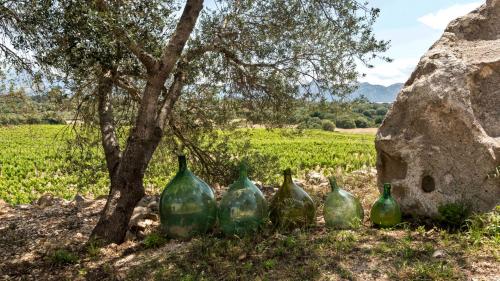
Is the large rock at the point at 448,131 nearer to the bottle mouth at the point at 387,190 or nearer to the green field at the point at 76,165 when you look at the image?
the bottle mouth at the point at 387,190

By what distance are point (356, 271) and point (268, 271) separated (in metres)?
0.83

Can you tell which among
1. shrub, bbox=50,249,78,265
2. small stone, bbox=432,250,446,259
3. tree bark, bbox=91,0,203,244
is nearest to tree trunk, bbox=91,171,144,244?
tree bark, bbox=91,0,203,244

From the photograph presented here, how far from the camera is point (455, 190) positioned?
19.8ft

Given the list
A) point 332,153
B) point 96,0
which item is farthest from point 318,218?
point 332,153

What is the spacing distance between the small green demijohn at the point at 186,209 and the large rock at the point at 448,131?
245 cm

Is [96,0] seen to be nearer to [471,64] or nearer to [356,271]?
[356,271]

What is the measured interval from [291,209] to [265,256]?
3.18 ft

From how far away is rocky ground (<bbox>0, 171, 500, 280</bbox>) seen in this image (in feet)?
15.3

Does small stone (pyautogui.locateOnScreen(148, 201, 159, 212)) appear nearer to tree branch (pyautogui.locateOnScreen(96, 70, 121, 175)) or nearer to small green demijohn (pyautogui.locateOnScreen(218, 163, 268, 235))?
tree branch (pyautogui.locateOnScreen(96, 70, 121, 175))

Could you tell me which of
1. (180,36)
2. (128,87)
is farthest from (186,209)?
(128,87)

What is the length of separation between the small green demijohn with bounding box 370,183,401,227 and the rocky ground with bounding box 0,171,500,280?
0.14 meters

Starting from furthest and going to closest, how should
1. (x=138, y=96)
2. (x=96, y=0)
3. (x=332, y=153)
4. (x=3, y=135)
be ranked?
(x=3, y=135) < (x=332, y=153) < (x=138, y=96) < (x=96, y=0)

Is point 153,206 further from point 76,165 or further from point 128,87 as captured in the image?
point 76,165

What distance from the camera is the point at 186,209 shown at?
5.89 metres
